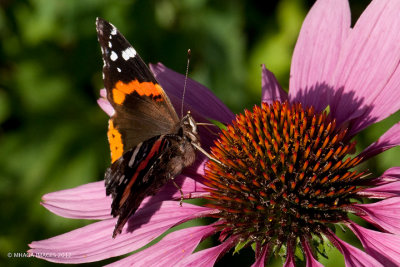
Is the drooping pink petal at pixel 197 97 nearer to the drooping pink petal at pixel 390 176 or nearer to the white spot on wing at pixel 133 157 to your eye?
the white spot on wing at pixel 133 157

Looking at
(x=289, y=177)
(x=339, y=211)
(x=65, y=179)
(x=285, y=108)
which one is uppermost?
(x=65, y=179)

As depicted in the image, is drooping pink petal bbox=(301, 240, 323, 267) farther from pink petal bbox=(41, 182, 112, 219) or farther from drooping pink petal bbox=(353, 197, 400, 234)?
pink petal bbox=(41, 182, 112, 219)

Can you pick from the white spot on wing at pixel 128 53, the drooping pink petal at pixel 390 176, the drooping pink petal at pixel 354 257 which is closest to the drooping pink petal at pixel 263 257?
the drooping pink petal at pixel 354 257

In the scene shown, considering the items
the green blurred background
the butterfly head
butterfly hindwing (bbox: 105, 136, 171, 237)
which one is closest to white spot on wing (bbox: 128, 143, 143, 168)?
butterfly hindwing (bbox: 105, 136, 171, 237)

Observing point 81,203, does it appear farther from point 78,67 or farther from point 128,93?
point 78,67

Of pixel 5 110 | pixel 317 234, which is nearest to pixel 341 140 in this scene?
pixel 317 234

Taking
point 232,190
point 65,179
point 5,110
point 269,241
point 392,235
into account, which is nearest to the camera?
point 392,235

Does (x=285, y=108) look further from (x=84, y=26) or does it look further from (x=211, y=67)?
(x=84, y=26)
